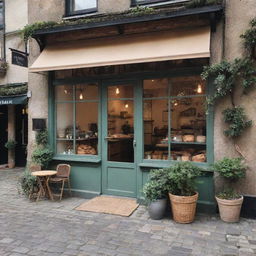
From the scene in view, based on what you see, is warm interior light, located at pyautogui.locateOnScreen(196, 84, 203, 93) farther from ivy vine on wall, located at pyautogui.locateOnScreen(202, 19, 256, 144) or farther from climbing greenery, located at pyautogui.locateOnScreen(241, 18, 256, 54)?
climbing greenery, located at pyautogui.locateOnScreen(241, 18, 256, 54)

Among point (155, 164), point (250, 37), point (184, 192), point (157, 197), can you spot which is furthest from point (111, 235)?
point (250, 37)

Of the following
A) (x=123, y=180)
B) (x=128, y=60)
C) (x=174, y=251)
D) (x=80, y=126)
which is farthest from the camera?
(x=80, y=126)

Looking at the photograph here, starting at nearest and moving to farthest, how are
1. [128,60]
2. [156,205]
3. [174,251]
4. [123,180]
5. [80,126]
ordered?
1. [174,251]
2. [156,205]
3. [128,60]
4. [123,180]
5. [80,126]

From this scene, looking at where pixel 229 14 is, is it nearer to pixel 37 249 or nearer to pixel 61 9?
pixel 61 9

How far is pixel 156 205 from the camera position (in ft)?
16.4

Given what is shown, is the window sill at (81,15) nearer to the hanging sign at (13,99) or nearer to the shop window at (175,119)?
the shop window at (175,119)

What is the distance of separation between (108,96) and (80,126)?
1.04 meters

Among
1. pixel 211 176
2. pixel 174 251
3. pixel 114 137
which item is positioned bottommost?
pixel 174 251

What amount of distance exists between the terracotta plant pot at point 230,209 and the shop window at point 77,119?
9.97ft

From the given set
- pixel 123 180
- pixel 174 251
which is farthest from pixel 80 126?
pixel 174 251

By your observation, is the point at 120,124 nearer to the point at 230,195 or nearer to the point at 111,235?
the point at 111,235

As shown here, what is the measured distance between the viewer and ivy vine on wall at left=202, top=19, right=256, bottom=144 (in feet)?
16.1

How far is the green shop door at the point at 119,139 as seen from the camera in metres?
6.12

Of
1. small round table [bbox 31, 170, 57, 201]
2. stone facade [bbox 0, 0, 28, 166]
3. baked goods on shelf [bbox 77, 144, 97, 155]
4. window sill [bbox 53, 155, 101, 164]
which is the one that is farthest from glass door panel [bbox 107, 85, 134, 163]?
stone facade [bbox 0, 0, 28, 166]
